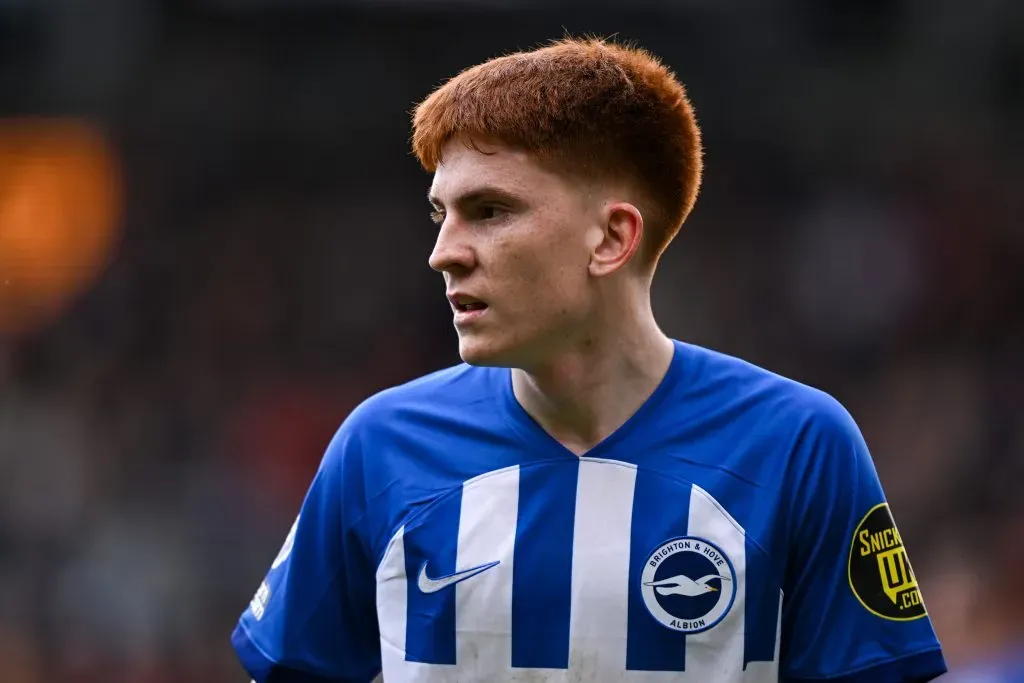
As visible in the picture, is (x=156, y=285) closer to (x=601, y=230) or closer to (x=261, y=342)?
(x=261, y=342)

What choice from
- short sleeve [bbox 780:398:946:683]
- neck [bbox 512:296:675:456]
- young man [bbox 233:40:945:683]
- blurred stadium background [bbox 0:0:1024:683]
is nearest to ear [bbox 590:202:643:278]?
young man [bbox 233:40:945:683]

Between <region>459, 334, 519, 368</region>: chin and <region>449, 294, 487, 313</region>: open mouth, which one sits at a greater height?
<region>449, 294, 487, 313</region>: open mouth

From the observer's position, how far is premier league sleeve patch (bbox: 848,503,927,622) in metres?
2.34

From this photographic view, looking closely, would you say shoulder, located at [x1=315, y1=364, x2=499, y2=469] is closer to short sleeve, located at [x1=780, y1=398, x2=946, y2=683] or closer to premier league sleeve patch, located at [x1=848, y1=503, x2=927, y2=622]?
short sleeve, located at [x1=780, y1=398, x2=946, y2=683]

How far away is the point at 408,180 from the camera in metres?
→ 7.96

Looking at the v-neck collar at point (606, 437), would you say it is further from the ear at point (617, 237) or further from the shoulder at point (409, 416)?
the ear at point (617, 237)

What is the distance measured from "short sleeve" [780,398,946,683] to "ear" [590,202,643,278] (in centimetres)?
48

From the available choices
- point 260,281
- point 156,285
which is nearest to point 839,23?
point 260,281

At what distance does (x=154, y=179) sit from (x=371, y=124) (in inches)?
52.1

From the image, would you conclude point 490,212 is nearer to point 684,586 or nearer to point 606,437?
point 606,437

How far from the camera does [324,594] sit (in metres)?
2.55

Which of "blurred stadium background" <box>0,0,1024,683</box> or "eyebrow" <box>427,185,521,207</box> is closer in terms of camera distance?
"eyebrow" <box>427,185,521,207</box>

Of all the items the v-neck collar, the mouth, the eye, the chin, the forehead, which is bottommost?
the v-neck collar

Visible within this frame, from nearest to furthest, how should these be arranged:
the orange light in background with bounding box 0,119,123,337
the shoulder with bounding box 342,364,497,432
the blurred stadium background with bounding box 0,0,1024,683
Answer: the shoulder with bounding box 342,364,497,432, the blurred stadium background with bounding box 0,0,1024,683, the orange light in background with bounding box 0,119,123,337
